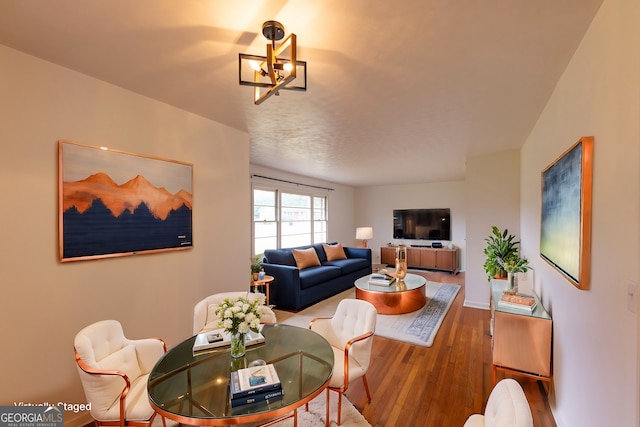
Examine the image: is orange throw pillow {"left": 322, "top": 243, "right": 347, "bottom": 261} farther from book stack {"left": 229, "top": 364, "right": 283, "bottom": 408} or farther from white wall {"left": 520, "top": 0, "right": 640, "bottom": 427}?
book stack {"left": 229, "top": 364, "right": 283, "bottom": 408}

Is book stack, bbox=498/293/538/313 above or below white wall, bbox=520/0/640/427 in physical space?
below

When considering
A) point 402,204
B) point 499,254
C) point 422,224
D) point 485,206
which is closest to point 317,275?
point 499,254

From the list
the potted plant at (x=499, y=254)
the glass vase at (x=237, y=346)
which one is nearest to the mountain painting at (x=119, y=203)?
the glass vase at (x=237, y=346)

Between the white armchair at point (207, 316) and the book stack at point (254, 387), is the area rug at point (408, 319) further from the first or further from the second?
the book stack at point (254, 387)

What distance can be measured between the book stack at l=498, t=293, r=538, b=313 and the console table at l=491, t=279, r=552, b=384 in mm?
46

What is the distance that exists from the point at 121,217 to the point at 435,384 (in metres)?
2.99

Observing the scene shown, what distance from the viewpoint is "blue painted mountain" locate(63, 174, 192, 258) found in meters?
1.97

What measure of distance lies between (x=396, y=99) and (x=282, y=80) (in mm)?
1387

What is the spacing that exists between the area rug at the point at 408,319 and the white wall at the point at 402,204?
2.88 m

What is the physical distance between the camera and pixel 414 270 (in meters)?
7.83

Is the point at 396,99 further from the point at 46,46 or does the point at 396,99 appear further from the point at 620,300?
the point at 46,46

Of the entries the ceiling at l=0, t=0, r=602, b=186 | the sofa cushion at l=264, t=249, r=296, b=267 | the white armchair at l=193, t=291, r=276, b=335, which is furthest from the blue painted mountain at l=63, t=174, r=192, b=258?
the sofa cushion at l=264, t=249, r=296, b=267

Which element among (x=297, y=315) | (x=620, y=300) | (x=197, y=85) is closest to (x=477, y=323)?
(x=297, y=315)

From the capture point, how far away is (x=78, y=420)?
197 cm
